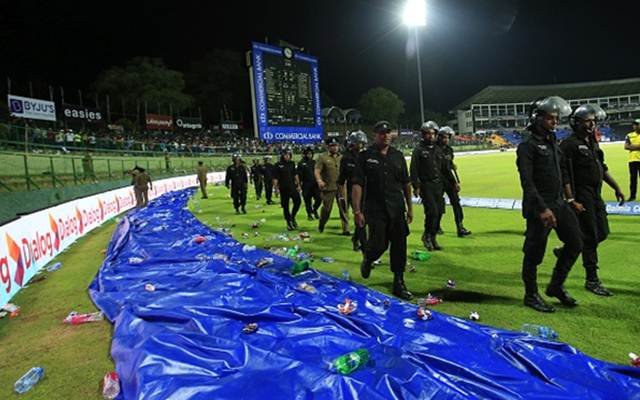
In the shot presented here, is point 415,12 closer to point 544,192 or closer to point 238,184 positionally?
point 238,184

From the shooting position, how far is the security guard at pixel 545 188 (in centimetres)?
421

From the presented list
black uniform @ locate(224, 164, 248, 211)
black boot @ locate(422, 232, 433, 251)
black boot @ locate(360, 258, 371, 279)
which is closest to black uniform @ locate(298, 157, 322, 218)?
black uniform @ locate(224, 164, 248, 211)

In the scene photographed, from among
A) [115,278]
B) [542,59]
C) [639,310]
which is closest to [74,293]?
[115,278]

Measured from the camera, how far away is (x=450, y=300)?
480 cm

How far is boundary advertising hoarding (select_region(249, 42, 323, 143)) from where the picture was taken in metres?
26.0

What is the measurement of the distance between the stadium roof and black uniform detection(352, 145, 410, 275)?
98316mm

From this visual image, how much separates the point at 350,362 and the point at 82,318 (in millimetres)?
3768

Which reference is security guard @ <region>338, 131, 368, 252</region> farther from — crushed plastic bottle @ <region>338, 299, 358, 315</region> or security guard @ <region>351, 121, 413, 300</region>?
crushed plastic bottle @ <region>338, 299, 358, 315</region>

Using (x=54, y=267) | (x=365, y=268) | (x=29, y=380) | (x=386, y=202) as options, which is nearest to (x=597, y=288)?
(x=386, y=202)

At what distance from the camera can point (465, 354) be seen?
3.29 m

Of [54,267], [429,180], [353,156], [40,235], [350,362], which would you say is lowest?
[54,267]

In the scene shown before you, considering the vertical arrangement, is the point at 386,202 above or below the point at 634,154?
below

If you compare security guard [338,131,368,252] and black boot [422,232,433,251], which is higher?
security guard [338,131,368,252]

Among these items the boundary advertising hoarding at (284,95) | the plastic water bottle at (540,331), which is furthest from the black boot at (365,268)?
the boundary advertising hoarding at (284,95)
